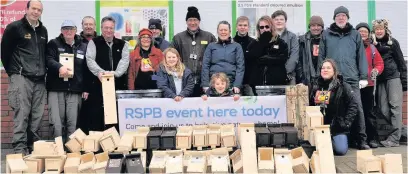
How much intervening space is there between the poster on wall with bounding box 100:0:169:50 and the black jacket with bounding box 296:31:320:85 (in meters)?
2.27

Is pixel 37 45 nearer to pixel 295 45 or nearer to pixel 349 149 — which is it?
pixel 295 45

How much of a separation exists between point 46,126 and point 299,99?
14.9 ft

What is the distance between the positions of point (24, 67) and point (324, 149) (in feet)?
14.2

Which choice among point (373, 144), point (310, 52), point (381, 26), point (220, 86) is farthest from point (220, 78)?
point (381, 26)

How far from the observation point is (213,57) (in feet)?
25.1

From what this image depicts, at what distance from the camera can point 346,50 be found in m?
8.02

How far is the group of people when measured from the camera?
738 centimetres

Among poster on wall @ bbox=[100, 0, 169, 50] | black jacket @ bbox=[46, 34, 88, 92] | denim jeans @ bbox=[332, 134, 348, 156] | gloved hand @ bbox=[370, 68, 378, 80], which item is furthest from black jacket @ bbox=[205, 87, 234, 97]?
gloved hand @ bbox=[370, 68, 378, 80]

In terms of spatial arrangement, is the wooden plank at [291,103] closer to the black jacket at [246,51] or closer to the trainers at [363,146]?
the black jacket at [246,51]

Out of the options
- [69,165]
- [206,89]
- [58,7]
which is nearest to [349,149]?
[206,89]

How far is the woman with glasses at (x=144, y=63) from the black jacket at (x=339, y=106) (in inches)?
94.4

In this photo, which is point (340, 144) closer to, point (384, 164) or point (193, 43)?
point (384, 164)

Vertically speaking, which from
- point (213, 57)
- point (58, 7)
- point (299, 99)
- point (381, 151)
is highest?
point (58, 7)

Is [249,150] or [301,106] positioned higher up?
[301,106]
